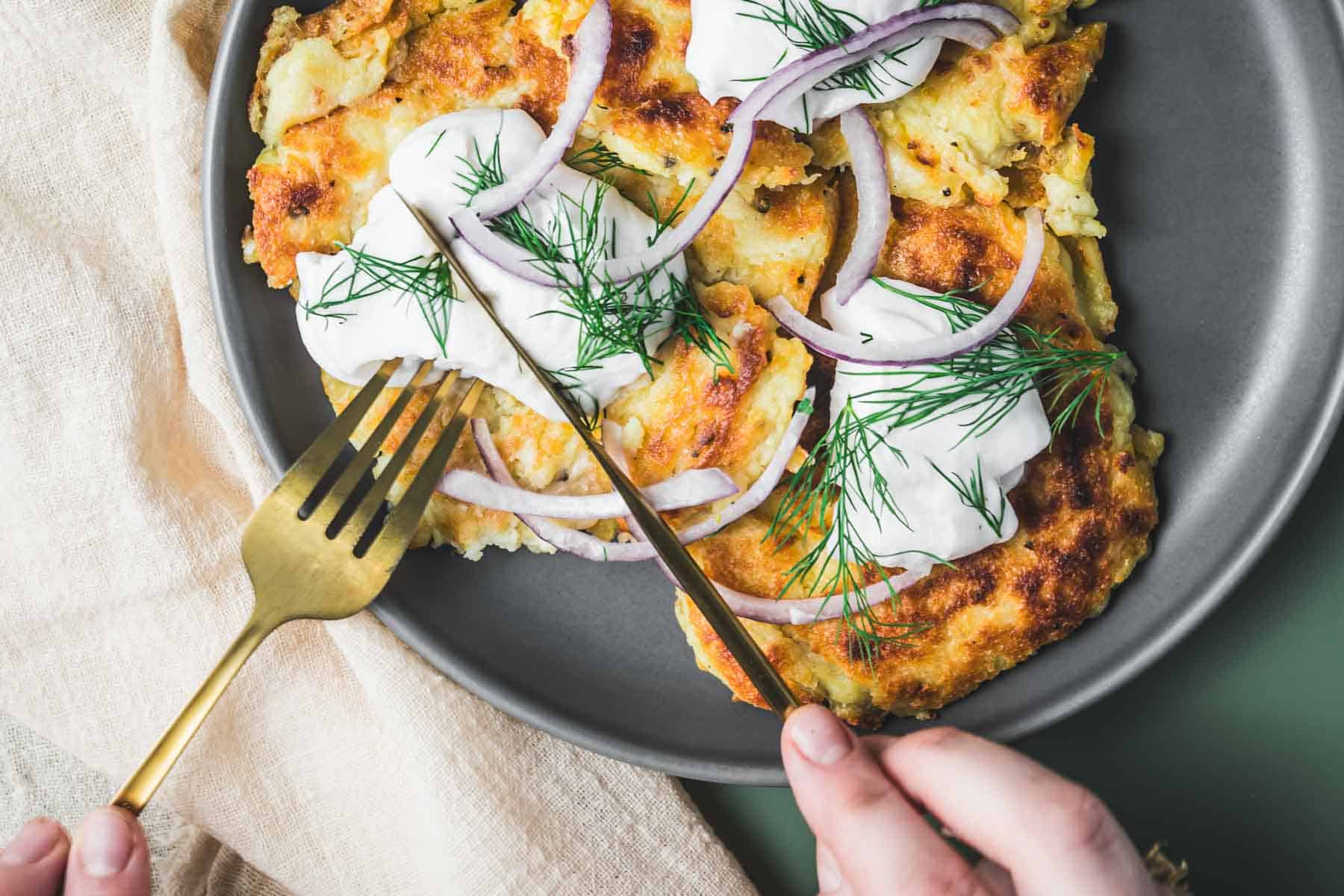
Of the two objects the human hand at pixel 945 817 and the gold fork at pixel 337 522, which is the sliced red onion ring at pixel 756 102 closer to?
the gold fork at pixel 337 522

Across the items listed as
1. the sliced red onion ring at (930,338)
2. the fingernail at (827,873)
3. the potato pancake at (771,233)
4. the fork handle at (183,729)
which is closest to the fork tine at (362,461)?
the potato pancake at (771,233)

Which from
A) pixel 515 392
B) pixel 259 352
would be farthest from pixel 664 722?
pixel 259 352

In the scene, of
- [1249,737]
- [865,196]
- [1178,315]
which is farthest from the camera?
[1249,737]

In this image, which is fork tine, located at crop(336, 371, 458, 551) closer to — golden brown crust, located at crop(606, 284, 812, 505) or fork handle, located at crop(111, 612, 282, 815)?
fork handle, located at crop(111, 612, 282, 815)

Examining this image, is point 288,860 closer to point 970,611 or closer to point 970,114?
point 970,611

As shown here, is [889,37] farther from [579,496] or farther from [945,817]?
[945,817]

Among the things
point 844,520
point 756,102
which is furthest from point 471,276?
point 844,520
